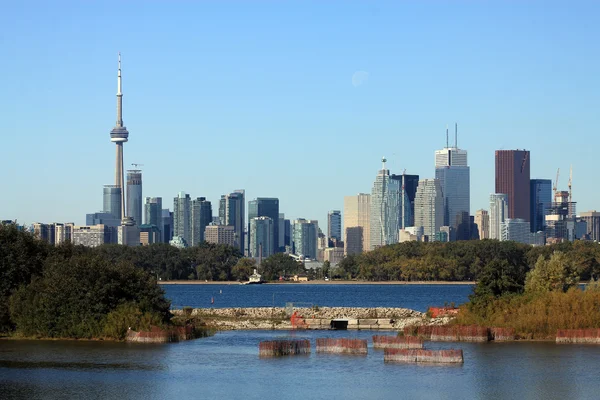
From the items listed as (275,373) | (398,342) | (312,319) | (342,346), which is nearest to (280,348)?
(342,346)

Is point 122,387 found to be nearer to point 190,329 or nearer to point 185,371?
point 185,371

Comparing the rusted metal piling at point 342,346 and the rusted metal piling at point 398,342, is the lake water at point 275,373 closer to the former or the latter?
the rusted metal piling at point 342,346

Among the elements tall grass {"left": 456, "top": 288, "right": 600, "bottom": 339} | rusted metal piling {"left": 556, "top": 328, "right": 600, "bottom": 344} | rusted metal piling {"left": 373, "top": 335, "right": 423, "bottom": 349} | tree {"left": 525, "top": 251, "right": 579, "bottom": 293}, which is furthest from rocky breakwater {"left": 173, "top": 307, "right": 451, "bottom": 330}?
rusted metal piling {"left": 373, "top": 335, "right": 423, "bottom": 349}

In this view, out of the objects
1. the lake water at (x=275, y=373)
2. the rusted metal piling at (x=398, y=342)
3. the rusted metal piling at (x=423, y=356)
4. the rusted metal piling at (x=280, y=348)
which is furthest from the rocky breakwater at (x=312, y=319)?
the rusted metal piling at (x=423, y=356)

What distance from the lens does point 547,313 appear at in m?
77.7

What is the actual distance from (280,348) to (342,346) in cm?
375

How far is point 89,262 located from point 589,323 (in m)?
32.9

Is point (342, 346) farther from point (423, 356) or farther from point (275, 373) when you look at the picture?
point (275, 373)

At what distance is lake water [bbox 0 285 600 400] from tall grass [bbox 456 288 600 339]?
2.63 m

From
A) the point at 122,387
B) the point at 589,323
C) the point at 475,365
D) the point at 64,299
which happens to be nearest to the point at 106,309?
the point at 64,299

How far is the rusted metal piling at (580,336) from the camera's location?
245 ft

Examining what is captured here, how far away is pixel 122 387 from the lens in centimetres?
5759

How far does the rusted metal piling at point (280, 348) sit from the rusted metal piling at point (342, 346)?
1004 mm

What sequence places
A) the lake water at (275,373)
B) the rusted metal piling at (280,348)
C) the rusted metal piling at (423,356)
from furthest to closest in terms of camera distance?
the rusted metal piling at (280,348), the rusted metal piling at (423,356), the lake water at (275,373)
